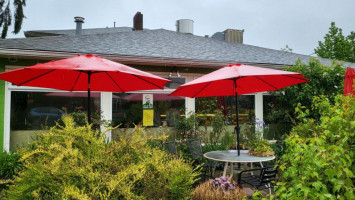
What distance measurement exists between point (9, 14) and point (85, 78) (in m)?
14.1

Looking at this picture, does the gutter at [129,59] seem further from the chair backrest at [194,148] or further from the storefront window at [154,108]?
the chair backrest at [194,148]

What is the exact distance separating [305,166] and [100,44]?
7160 mm

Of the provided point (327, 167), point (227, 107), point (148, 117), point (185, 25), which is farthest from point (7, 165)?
point (185, 25)

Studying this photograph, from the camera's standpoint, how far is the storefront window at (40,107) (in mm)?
6121

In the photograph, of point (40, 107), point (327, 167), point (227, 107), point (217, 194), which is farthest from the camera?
point (227, 107)

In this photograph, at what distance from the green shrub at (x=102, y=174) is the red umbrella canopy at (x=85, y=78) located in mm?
1510

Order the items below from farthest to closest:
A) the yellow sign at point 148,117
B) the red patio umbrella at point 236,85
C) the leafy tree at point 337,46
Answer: the leafy tree at point 337,46, the yellow sign at point 148,117, the red patio umbrella at point 236,85

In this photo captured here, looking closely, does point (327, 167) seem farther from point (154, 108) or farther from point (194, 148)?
point (154, 108)

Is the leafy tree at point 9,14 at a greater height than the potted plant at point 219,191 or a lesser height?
greater

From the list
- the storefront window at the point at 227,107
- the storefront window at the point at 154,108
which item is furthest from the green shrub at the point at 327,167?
the storefront window at the point at 227,107

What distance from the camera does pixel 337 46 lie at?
23.6 m

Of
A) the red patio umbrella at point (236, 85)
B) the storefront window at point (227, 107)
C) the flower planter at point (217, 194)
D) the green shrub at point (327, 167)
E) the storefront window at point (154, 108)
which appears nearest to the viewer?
the green shrub at point (327, 167)

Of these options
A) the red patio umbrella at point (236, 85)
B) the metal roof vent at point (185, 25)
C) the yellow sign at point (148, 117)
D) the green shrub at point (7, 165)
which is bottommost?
the green shrub at point (7, 165)

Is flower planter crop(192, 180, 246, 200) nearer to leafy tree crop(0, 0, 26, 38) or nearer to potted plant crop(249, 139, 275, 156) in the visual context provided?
potted plant crop(249, 139, 275, 156)
